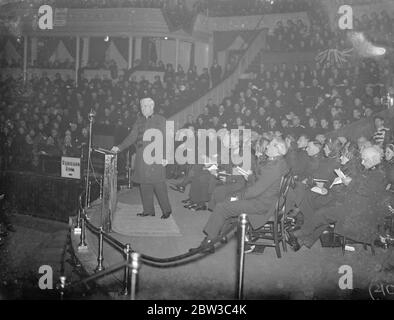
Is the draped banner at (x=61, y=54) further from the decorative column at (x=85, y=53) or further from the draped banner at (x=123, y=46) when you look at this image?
the draped banner at (x=123, y=46)

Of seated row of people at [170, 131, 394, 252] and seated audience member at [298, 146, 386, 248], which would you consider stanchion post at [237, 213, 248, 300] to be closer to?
seated row of people at [170, 131, 394, 252]

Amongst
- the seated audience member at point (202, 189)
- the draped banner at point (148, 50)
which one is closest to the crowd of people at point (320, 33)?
the draped banner at point (148, 50)

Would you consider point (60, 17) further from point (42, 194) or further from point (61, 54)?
point (42, 194)

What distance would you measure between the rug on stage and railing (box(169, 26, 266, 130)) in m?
5.96

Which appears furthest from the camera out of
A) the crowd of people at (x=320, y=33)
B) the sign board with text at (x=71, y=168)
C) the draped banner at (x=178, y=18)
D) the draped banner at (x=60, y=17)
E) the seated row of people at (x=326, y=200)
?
the draped banner at (x=60, y=17)

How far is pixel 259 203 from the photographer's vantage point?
4348 millimetres

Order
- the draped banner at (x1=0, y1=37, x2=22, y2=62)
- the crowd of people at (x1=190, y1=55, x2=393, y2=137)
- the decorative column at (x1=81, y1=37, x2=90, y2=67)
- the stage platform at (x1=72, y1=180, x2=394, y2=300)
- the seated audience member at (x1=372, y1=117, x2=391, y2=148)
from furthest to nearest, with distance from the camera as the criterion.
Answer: the decorative column at (x1=81, y1=37, x2=90, y2=67), the draped banner at (x1=0, y1=37, x2=22, y2=62), the crowd of people at (x1=190, y1=55, x2=393, y2=137), the seated audience member at (x1=372, y1=117, x2=391, y2=148), the stage platform at (x1=72, y1=180, x2=394, y2=300)

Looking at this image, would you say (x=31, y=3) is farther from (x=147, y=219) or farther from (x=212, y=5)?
(x=147, y=219)

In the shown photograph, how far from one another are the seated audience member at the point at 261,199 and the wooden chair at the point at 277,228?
79mm

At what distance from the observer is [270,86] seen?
10.8 meters

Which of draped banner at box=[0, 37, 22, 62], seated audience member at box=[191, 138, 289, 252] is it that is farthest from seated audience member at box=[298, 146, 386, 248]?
draped banner at box=[0, 37, 22, 62]

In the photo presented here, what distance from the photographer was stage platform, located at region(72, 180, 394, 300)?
3771mm

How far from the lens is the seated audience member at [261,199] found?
4.33m
